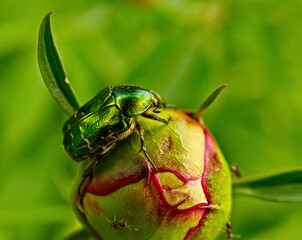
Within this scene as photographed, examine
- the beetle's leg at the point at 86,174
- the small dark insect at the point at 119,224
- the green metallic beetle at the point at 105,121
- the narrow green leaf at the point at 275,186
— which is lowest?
the narrow green leaf at the point at 275,186

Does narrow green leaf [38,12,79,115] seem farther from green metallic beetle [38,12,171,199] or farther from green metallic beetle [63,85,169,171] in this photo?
green metallic beetle [63,85,169,171]

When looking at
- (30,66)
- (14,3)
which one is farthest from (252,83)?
(14,3)

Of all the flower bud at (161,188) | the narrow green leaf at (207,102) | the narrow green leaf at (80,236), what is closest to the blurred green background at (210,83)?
the narrow green leaf at (80,236)

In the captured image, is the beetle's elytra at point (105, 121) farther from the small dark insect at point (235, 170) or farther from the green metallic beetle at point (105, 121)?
the small dark insect at point (235, 170)

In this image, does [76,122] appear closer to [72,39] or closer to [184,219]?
[184,219]

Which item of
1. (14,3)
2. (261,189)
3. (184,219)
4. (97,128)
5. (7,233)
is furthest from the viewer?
(14,3)

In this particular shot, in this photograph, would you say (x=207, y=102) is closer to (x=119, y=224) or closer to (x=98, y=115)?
(x=98, y=115)

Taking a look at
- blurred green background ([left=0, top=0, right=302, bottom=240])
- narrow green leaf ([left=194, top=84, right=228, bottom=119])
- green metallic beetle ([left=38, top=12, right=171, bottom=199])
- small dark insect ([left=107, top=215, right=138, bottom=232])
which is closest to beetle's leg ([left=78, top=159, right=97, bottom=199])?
green metallic beetle ([left=38, top=12, right=171, bottom=199])

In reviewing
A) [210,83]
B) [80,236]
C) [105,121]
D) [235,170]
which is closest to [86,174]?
[105,121]
